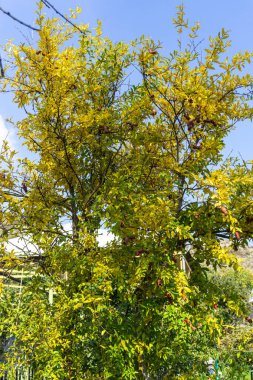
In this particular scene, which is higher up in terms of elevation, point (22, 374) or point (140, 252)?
point (140, 252)

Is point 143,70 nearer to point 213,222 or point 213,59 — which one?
point 213,59

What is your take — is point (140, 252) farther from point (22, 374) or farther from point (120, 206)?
point (22, 374)

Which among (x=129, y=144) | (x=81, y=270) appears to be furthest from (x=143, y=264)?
(x=129, y=144)

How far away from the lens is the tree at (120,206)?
181 inches

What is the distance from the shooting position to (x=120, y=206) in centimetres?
479

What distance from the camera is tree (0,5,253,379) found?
15.0 feet

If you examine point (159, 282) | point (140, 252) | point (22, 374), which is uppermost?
point (140, 252)

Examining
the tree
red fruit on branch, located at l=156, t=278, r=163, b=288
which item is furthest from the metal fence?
red fruit on branch, located at l=156, t=278, r=163, b=288

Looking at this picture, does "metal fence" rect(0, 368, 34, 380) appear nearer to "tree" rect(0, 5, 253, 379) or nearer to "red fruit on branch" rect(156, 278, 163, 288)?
"tree" rect(0, 5, 253, 379)

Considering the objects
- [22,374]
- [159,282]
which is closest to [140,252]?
[159,282]

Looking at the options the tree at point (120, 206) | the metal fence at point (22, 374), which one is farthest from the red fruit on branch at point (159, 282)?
the metal fence at point (22, 374)

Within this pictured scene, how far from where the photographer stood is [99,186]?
587 centimetres

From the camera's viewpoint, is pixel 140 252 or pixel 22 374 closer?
pixel 140 252

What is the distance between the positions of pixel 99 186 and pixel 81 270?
4.75 feet
